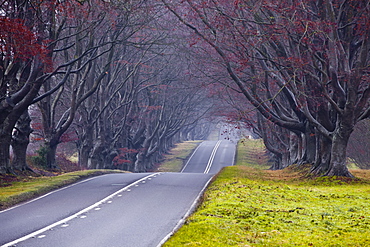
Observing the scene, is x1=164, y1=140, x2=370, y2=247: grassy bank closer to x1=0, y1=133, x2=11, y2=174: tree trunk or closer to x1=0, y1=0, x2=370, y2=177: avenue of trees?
x1=0, y1=0, x2=370, y2=177: avenue of trees

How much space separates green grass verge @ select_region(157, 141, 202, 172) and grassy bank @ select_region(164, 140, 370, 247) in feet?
136

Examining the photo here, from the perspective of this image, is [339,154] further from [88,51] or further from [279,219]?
[88,51]

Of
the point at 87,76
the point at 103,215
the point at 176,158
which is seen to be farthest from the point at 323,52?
the point at 176,158

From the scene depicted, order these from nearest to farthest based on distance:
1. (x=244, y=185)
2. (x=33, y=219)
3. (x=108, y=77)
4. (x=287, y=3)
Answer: (x=33, y=219)
(x=244, y=185)
(x=287, y=3)
(x=108, y=77)

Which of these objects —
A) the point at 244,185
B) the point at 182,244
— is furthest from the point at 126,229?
the point at 244,185

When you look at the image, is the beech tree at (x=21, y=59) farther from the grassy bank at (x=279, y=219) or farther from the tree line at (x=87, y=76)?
the grassy bank at (x=279, y=219)

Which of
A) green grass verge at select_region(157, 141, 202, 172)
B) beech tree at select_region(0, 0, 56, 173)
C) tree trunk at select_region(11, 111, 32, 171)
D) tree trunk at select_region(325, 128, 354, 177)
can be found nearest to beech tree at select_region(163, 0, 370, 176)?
tree trunk at select_region(325, 128, 354, 177)

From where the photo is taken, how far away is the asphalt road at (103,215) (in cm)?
934

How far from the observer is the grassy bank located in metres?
8.02

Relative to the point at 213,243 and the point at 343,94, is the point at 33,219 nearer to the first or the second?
the point at 213,243

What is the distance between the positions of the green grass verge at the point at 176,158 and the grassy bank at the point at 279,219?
41545 mm

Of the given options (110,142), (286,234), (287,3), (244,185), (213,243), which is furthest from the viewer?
(110,142)

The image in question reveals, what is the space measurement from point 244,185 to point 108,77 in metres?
18.8

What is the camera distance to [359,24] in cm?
1764
